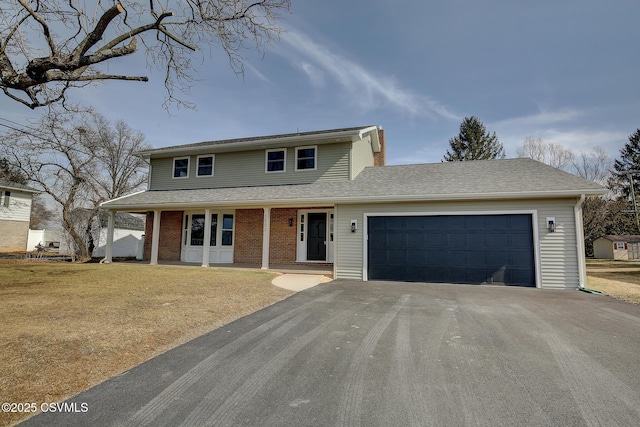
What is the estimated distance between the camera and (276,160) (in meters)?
14.2

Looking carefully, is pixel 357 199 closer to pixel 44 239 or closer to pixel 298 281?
pixel 298 281

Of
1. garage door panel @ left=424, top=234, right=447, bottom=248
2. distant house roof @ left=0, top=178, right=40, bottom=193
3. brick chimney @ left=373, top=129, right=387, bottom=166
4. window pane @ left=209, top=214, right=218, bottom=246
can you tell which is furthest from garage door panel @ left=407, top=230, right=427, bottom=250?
distant house roof @ left=0, top=178, right=40, bottom=193

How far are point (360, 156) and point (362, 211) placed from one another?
408 centimetres

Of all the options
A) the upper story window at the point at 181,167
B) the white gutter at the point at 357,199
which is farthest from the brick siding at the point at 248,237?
the upper story window at the point at 181,167

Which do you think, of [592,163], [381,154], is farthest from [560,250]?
[592,163]

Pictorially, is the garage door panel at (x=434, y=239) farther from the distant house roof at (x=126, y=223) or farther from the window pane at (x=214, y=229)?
the distant house roof at (x=126, y=223)

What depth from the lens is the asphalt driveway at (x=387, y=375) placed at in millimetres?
2590

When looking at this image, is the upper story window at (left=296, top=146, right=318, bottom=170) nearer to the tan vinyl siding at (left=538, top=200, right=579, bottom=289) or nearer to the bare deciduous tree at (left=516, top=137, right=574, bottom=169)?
the tan vinyl siding at (left=538, top=200, right=579, bottom=289)

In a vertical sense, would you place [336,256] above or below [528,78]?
below

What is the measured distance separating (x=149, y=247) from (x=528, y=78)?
1964cm

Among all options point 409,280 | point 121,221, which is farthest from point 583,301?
point 121,221

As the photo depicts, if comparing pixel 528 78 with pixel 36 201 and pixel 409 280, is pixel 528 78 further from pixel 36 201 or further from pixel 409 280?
pixel 36 201

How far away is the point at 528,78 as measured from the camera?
13.4m

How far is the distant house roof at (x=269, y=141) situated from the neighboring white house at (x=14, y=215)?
55.4 feet
